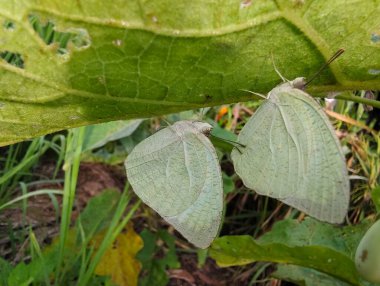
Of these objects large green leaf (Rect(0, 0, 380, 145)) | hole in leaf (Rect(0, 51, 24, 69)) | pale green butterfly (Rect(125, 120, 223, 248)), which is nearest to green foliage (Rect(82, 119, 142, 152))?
hole in leaf (Rect(0, 51, 24, 69))

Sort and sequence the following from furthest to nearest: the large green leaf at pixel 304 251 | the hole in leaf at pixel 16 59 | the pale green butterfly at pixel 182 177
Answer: the large green leaf at pixel 304 251 < the pale green butterfly at pixel 182 177 < the hole in leaf at pixel 16 59

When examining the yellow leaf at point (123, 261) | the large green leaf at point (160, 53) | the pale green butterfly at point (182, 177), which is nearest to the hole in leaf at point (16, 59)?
the large green leaf at point (160, 53)

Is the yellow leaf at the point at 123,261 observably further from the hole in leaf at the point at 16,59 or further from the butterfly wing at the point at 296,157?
the butterfly wing at the point at 296,157

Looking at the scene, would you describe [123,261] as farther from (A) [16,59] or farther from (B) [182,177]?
(A) [16,59]

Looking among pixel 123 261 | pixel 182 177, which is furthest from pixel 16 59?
pixel 123 261

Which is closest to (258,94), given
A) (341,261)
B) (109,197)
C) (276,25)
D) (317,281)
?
(276,25)

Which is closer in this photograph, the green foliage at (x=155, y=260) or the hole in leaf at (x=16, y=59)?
the hole in leaf at (x=16, y=59)
